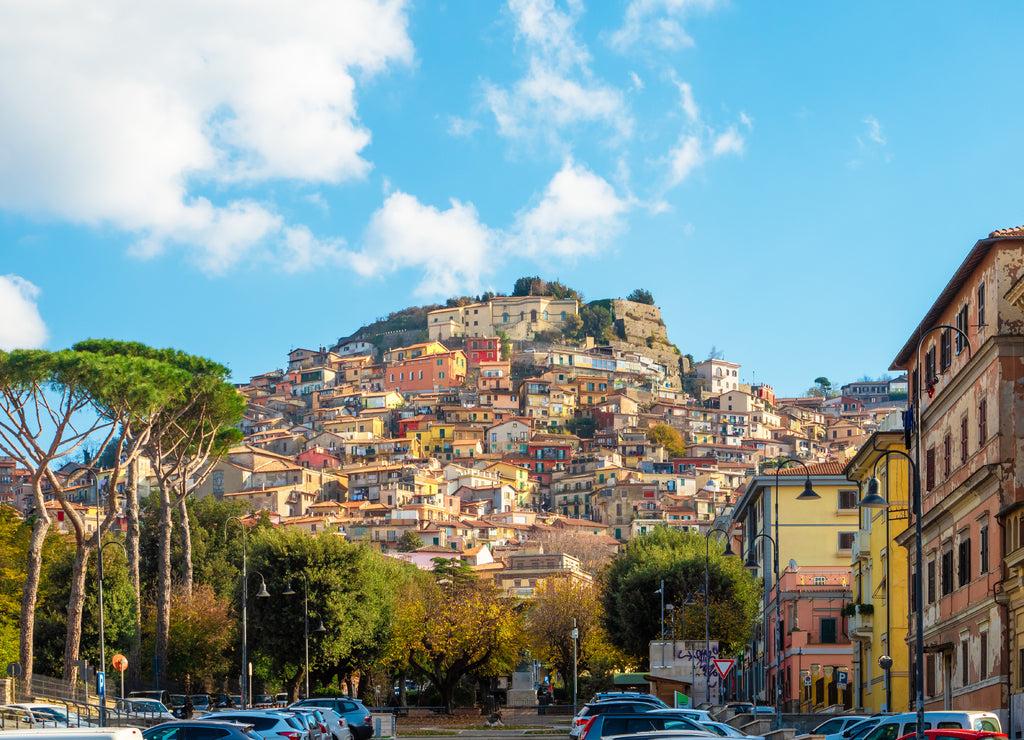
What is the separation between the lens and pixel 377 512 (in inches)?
6767

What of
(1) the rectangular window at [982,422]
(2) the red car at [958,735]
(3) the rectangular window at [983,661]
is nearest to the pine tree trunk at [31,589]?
(3) the rectangular window at [983,661]

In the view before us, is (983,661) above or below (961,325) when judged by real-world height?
below

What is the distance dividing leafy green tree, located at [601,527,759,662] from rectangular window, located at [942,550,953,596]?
27.8 metres

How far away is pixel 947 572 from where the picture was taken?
1547 inches

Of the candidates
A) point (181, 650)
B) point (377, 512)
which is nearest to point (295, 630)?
point (181, 650)

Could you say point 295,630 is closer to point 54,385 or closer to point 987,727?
point 54,385

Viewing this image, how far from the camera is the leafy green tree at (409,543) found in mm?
155750

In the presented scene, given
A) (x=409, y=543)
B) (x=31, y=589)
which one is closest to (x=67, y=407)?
(x=31, y=589)

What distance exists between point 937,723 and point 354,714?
859 inches

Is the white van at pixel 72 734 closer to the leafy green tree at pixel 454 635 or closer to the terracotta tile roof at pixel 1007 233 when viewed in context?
the terracotta tile roof at pixel 1007 233

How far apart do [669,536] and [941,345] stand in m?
51.9

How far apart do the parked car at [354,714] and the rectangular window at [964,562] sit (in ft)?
59.2

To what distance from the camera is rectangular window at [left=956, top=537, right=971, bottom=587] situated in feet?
120

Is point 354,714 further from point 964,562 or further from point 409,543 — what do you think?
point 409,543
